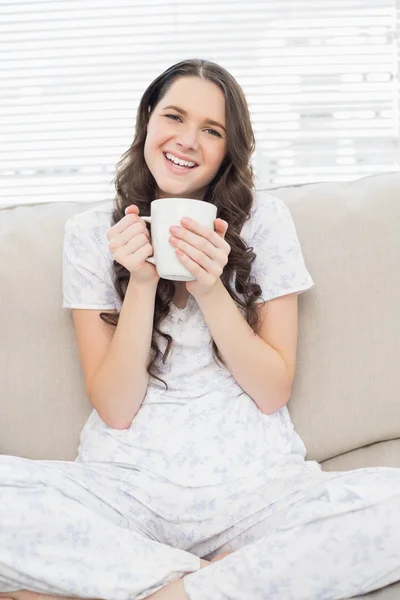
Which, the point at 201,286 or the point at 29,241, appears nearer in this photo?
Answer: the point at 201,286

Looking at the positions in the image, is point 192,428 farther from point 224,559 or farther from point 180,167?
point 180,167

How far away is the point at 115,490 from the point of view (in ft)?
4.12

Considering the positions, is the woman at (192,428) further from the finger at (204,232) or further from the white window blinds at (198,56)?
the white window blinds at (198,56)

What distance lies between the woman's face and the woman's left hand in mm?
246

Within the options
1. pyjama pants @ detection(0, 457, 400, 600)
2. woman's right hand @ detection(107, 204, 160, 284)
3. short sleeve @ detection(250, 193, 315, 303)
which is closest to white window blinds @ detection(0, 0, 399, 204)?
short sleeve @ detection(250, 193, 315, 303)

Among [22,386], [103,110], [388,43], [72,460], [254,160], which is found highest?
[388,43]

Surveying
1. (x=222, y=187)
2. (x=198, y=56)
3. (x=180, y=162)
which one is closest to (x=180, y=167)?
(x=180, y=162)

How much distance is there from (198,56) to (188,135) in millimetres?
869

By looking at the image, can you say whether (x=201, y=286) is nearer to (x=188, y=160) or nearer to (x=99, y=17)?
(x=188, y=160)

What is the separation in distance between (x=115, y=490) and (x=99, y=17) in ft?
→ 4.72

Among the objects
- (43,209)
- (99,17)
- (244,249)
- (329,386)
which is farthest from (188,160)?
(99,17)

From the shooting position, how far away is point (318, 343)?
1.45 m

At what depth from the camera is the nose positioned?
1371 millimetres

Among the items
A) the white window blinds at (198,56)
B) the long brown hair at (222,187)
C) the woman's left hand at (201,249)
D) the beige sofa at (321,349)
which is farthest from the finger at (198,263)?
the white window blinds at (198,56)
